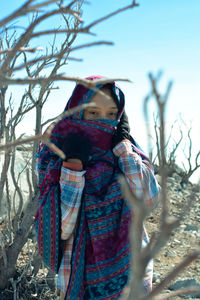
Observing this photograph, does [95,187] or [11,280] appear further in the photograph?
[11,280]

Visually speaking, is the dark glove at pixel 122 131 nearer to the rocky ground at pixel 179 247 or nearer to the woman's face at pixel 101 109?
the woman's face at pixel 101 109

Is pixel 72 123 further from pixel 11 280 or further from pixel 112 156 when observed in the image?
pixel 11 280

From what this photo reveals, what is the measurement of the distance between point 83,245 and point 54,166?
411mm

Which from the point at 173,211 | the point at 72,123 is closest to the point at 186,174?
the point at 173,211

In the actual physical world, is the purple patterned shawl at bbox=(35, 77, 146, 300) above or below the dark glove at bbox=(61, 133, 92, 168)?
below

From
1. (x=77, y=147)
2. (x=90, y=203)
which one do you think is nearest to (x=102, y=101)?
(x=77, y=147)

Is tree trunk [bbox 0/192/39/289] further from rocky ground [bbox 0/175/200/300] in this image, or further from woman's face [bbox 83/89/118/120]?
woman's face [bbox 83/89/118/120]

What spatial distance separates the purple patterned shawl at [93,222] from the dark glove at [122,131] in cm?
4

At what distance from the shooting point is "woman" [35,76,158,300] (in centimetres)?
158

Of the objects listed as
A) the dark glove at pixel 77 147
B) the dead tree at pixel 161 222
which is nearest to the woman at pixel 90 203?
the dark glove at pixel 77 147

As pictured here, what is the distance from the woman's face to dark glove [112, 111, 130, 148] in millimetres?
95

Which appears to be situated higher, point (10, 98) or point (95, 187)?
point (10, 98)

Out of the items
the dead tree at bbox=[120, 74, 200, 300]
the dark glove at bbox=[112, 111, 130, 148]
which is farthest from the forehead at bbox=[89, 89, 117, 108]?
the dead tree at bbox=[120, 74, 200, 300]

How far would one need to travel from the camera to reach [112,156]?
1.77 meters
